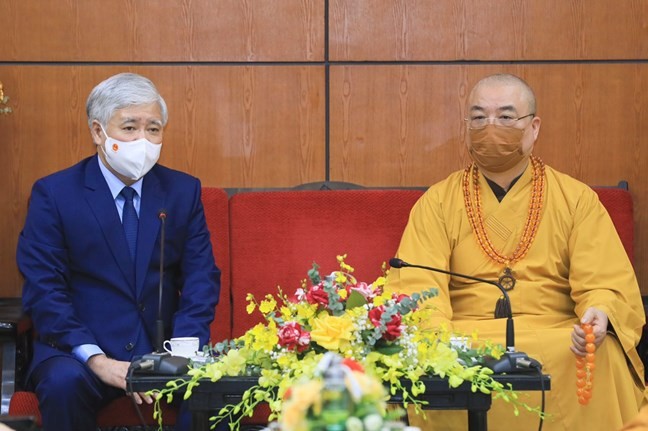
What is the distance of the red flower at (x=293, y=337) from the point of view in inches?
90.4

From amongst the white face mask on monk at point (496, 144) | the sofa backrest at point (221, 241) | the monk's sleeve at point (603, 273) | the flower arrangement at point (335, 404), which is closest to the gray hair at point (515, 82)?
the white face mask on monk at point (496, 144)

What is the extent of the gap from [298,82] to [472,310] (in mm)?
1245

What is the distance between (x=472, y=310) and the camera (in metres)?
3.51

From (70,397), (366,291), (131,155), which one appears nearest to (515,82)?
(131,155)

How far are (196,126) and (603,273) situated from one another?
1.72 meters

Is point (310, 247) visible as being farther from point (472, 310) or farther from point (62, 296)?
point (62, 296)

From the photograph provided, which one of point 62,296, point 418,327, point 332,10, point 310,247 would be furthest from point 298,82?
point 418,327

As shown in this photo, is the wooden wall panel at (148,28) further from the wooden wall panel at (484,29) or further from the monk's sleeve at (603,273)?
the monk's sleeve at (603,273)

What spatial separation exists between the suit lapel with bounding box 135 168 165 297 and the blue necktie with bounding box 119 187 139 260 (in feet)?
0.11

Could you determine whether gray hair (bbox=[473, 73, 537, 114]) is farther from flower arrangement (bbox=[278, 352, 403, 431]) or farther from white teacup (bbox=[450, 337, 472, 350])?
flower arrangement (bbox=[278, 352, 403, 431])

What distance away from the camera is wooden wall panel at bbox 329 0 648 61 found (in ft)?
13.6

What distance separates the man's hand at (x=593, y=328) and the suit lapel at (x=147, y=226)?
4.36 feet

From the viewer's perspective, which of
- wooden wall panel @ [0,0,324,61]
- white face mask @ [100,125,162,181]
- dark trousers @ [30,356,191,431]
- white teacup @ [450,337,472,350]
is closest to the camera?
white teacup @ [450,337,472,350]

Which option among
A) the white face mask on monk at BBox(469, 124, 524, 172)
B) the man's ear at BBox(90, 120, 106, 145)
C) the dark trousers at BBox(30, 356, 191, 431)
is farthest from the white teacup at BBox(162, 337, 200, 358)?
the white face mask on monk at BBox(469, 124, 524, 172)
